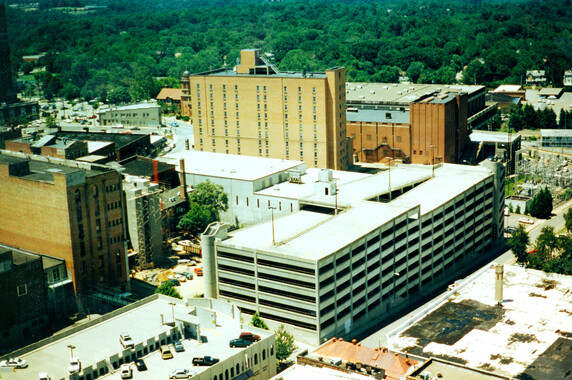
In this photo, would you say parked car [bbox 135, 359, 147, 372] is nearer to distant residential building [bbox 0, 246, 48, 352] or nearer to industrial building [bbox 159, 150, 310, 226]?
distant residential building [bbox 0, 246, 48, 352]

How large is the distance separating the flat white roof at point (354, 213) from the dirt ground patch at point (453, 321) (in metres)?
12.9

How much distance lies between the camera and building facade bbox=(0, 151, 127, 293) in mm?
90188

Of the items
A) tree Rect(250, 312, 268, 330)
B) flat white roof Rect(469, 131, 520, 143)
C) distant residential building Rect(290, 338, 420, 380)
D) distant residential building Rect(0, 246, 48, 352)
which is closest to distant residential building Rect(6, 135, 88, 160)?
distant residential building Rect(0, 246, 48, 352)

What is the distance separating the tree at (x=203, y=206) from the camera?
11788cm

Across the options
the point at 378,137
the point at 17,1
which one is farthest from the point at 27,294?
the point at 378,137

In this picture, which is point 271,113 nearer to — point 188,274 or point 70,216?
point 188,274

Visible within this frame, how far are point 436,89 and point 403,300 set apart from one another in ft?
286

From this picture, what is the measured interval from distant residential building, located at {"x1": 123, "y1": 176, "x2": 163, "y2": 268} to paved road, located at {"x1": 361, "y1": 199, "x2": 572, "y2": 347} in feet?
116

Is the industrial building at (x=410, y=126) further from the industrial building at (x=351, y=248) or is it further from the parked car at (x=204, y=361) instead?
the parked car at (x=204, y=361)

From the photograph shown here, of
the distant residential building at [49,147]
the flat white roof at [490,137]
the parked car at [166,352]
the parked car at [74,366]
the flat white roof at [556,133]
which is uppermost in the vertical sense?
the distant residential building at [49,147]

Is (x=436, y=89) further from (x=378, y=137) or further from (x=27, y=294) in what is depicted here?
(x=27, y=294)

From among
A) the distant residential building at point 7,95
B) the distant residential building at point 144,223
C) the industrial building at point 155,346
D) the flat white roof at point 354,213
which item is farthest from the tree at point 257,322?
the distant residential building at point 7,95

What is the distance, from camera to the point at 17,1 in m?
129

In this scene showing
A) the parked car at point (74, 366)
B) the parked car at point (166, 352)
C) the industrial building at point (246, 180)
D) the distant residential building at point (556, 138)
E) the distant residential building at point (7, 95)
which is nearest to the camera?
the parked car at point (74, 366)
